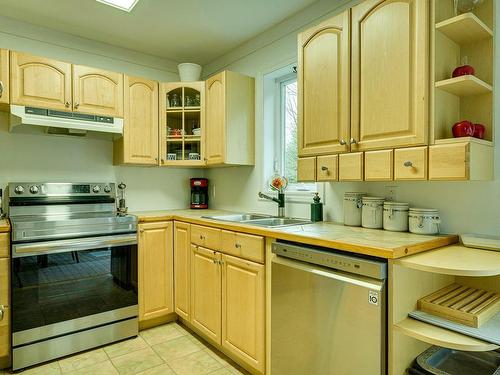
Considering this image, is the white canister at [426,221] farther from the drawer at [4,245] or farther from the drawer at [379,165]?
the drawer at [4,245]

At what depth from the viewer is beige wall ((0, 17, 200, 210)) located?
257 cm

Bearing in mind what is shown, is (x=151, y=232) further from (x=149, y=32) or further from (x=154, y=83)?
(x=149, y=32)

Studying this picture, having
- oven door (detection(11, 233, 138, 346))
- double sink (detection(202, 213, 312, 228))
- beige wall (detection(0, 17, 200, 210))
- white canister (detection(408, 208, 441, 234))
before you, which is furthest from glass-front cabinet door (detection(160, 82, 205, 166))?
white canister (detection(408, 208, 441, 234))

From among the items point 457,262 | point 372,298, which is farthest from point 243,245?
point 457,262

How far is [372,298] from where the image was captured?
130 centimetres

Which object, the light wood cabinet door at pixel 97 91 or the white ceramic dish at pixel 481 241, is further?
the light wood cabinet door at pixel 97 91

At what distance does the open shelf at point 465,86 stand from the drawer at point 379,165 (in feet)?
1.19

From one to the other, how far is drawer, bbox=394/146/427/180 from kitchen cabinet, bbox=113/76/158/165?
2.09 metres

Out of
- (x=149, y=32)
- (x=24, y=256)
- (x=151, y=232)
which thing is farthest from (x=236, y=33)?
(x=24, y=256)

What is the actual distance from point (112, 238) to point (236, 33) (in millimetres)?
1971

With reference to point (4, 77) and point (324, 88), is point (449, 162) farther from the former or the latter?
point (4, 77)

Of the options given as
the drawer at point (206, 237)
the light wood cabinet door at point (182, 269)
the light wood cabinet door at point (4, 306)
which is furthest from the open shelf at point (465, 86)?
the light wood cabinet door at point (4, 306)

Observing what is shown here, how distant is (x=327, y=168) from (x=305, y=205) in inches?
25.9

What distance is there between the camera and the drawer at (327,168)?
1.85 m
